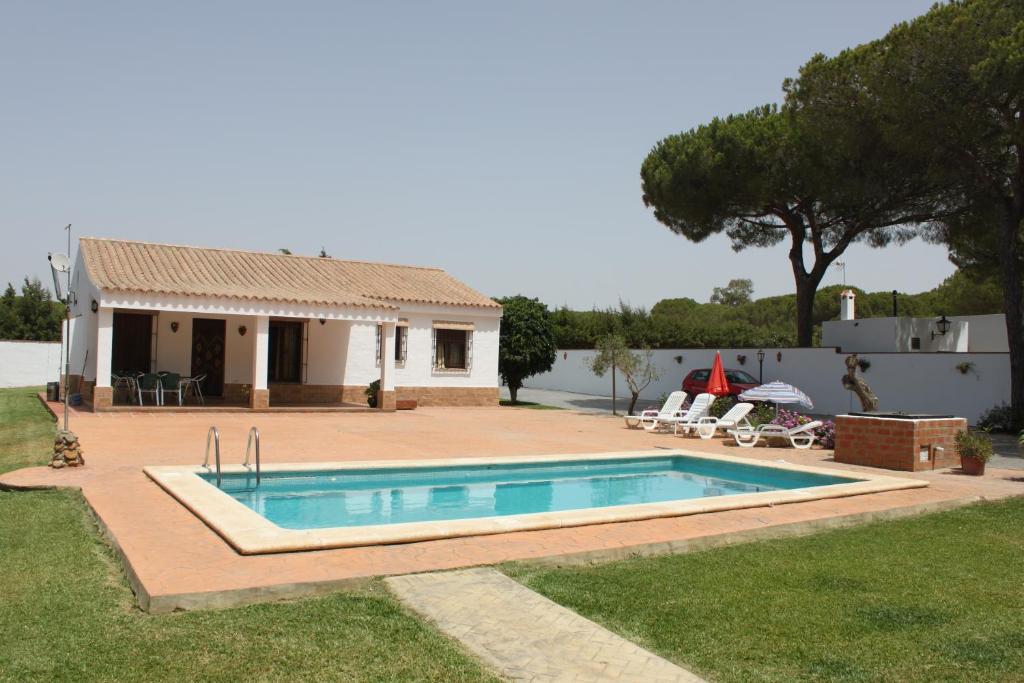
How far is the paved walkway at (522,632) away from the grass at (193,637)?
165 millimetres

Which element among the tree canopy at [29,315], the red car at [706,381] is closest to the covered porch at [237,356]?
the red car at [706,381]

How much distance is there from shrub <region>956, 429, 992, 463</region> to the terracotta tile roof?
14.5 meters

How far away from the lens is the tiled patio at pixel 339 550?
554cm

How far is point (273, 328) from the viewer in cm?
2366

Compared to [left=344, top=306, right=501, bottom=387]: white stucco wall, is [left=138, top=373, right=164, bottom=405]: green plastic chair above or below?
below

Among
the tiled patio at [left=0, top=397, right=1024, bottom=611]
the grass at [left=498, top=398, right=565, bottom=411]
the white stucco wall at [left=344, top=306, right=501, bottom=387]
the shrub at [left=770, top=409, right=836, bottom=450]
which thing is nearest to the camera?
the tiled patio at [left=0, top=397, right=1024, bottom=611]

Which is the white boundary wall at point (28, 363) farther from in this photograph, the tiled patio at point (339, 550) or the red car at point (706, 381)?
the red car at point (706, 381)

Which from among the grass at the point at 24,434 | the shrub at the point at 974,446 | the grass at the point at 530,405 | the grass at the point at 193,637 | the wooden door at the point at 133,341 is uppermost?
the wooden door at the point at 133,341

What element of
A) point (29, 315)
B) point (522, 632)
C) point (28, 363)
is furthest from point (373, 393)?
point (29, 315)

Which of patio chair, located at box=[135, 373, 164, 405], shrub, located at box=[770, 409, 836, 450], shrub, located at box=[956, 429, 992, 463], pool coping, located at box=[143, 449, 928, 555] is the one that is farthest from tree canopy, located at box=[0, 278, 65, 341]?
shrub, located at box=[956, 429, 992, 463]

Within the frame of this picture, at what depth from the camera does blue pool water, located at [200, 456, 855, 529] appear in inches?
368

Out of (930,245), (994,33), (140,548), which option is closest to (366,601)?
(140,548)

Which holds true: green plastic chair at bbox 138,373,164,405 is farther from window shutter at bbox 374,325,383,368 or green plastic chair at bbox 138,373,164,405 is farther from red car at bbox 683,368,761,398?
red car at bbox 683,368,761,398

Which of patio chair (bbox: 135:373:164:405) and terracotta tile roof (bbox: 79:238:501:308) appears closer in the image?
patio chair (bbox: 135:373:164:405)
